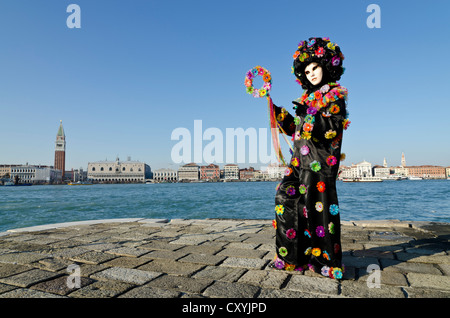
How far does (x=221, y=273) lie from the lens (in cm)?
263

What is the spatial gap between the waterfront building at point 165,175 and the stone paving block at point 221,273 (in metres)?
138

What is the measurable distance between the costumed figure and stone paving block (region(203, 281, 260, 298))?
22.3 inches

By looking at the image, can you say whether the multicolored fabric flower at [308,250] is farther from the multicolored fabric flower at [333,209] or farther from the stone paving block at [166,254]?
the stone paving block at [166,254]

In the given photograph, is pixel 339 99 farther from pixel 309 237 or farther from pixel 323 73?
pixel 309 237

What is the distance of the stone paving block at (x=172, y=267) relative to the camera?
2664mm

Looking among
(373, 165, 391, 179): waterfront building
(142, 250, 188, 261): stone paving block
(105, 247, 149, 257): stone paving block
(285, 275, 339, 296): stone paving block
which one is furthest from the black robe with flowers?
(373, 165, 391, 179): waterfront building

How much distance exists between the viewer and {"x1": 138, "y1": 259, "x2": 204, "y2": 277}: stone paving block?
266 cm

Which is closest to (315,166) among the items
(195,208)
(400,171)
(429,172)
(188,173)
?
(195,208)

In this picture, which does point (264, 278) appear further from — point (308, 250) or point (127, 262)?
point (127, 262)

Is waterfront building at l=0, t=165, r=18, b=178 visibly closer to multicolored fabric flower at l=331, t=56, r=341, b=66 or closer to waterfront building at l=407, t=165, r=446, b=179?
multicolored fabric flower at l=331, t=56, r=341, b=66

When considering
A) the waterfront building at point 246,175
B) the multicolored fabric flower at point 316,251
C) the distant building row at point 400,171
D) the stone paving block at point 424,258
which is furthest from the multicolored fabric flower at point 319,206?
the waterfront building at point 246,175
